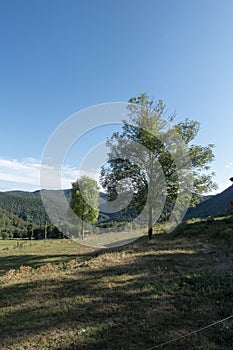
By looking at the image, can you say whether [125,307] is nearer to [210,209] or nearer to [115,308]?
[115,308]

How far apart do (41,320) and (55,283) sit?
3.48 m

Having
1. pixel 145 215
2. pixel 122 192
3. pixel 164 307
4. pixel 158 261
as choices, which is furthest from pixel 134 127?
pixel 164 307

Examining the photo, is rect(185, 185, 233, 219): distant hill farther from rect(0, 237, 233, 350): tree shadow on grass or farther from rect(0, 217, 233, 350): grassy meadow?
rect(0, 237, 233, 350): tree shadow on grass

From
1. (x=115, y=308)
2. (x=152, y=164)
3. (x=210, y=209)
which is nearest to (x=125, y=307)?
(x=115, y=308)

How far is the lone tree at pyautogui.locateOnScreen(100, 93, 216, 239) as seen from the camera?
1855cm

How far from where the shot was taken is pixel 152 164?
61.8 ft

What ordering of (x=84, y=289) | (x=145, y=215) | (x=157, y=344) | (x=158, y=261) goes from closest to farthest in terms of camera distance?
(x=157, y=344) → (x=84, y=289) → (x=158, y=261) → (x=145, y=215)

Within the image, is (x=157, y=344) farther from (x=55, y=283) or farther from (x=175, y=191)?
(x=175, y=191)

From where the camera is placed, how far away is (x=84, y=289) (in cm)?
825

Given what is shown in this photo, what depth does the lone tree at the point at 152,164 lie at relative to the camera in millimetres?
18547

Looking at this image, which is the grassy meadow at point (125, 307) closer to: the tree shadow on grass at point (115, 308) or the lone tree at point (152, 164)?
the tree shadow on grass at point (115, 308)

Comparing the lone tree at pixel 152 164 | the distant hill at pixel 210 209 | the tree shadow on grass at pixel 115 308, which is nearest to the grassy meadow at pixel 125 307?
the tree shadow on grass at pixel 115 308

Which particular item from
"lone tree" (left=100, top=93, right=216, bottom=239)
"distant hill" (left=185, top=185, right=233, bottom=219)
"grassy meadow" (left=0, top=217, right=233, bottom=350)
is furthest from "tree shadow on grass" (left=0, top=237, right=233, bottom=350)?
"distant hill" (left=185, top=185, right=233, bottom=219)

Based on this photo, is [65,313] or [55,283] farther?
[55,283]
